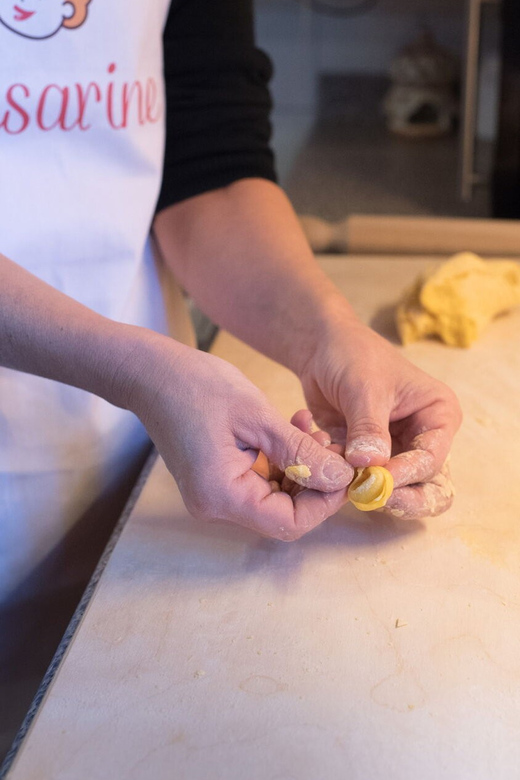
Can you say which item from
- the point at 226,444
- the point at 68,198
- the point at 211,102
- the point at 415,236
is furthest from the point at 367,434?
the point at 415,236

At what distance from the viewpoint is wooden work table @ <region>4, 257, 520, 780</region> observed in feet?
1.54

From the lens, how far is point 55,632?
81cm

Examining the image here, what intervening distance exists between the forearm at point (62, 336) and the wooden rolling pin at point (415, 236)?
0.84m

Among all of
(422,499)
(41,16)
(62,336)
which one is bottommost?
(422,499)

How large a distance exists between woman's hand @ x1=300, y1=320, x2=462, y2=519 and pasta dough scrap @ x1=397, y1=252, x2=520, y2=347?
0.98ft

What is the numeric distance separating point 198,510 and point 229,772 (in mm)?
196

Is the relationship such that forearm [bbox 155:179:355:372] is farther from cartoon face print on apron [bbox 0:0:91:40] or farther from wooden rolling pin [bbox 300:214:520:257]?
wooden rolling pin [bbox 300:214:520:257]

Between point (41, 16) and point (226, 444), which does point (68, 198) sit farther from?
point (226, 444)

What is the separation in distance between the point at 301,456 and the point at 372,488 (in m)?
0.07

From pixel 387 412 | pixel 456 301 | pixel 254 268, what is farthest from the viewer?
pixel 456 301

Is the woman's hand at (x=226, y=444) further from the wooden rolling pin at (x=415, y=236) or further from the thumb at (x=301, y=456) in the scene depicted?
the wooden rolling pin at (x=415, y=236)

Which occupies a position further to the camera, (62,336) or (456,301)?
(456,301)

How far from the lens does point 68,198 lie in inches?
A: 28.7

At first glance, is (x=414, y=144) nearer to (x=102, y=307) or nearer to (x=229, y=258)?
(x=229, y=258)
